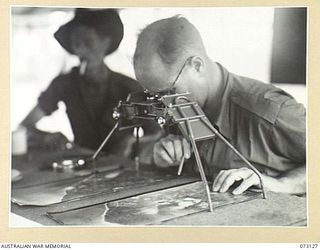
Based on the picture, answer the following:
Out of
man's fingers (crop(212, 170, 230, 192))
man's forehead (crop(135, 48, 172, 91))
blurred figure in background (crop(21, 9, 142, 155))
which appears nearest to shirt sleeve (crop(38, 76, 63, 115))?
blurred figure in background (crop(21, 9, 142, 155))

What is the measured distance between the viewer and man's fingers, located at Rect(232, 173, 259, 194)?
32.9 inches

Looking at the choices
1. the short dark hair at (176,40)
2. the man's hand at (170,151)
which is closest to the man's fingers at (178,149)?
the man's hand at (170,151)

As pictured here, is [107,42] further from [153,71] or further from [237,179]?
[237,179]

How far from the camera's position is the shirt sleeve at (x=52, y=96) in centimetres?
87

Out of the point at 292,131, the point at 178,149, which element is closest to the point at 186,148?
the point at 178,149

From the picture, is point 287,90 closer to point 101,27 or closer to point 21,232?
point 101,27

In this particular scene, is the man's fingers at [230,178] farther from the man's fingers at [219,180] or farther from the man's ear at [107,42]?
the man's ear at [107,42]

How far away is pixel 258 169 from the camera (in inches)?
33.4

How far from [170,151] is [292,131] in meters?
0.16

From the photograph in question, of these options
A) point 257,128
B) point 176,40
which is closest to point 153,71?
point 176,40

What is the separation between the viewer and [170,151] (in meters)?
0.88

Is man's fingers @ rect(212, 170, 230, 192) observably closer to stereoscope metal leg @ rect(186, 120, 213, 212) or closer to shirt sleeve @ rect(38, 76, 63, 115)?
stereoscope metal leg @ rect(186, 120, 213, 212)

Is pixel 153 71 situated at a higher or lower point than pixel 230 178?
higher

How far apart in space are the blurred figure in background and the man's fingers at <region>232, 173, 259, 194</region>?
0.16 meters
